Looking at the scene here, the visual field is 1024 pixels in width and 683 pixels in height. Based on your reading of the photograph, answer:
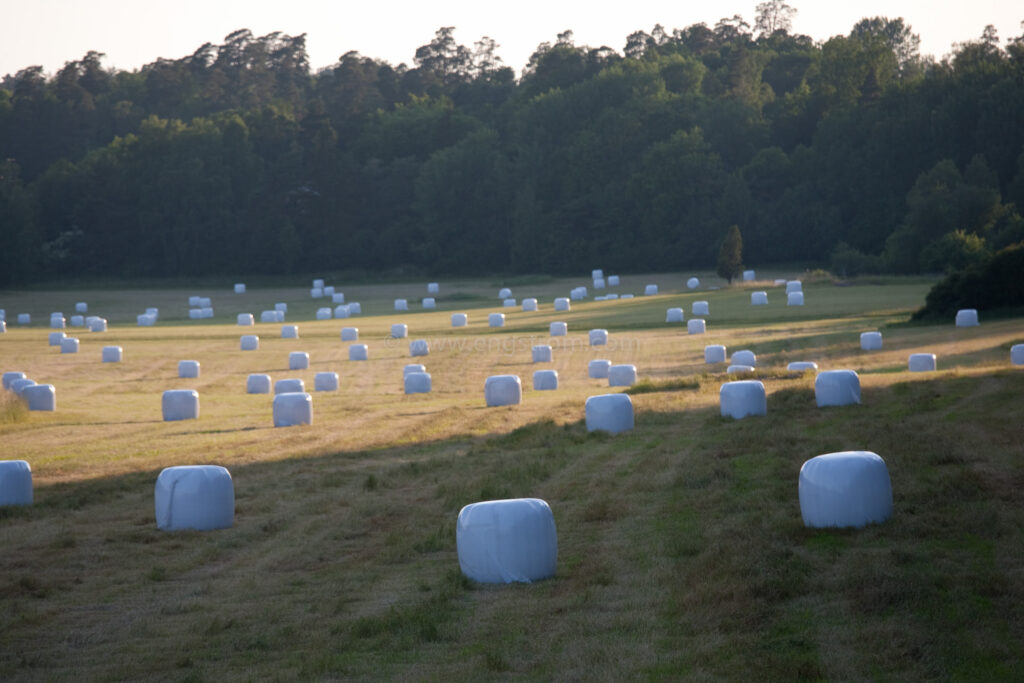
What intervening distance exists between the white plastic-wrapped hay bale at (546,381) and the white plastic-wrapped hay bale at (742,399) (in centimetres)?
959

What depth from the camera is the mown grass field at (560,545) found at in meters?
8.33

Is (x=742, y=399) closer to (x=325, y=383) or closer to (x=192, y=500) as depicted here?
(x=192, y=500)

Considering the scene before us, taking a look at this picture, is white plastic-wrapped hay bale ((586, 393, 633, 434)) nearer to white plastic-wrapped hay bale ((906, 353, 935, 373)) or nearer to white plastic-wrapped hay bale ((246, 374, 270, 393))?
white plastic-wrapped hay bale ((906, 353, 935, 373))

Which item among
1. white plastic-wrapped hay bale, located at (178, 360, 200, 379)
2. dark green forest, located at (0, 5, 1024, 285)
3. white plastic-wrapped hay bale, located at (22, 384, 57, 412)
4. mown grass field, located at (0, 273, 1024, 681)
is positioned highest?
dark green forest, located at (0, 5, 1024, 285)

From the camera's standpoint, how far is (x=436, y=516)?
45.3ft

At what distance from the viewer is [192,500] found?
44.5ft

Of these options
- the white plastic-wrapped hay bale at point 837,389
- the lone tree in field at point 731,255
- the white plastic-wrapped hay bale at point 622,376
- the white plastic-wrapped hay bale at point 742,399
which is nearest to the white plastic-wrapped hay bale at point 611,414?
the white plastic-wrapped hay bale at point 742,399

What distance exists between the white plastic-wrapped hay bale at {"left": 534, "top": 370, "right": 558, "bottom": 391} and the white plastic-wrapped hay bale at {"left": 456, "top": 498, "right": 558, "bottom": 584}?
1961 centimetres

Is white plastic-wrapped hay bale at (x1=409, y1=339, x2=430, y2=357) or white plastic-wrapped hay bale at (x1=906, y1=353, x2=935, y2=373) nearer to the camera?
→ white plastic-wrapped hay bale at (x1=906, y1=353, x2=935, y2=373)

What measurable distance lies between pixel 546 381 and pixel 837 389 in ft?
33.5

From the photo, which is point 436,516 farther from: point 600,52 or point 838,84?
point 600,52

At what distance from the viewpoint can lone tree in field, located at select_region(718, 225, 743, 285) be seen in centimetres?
6656

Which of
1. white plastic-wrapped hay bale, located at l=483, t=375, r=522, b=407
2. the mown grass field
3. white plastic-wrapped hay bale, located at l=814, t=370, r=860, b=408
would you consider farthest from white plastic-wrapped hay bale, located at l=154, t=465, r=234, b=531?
white plastic-wrapped hay bale, located at l=483, t=375, r=522, b=407

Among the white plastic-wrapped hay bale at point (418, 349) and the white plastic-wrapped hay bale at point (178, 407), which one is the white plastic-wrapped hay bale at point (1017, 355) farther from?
the white plastic-wrapped hay bale at point (418, 349)
